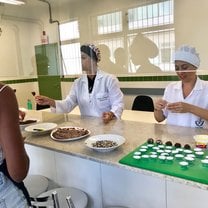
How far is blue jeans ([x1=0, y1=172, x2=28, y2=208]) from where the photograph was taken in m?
0.88

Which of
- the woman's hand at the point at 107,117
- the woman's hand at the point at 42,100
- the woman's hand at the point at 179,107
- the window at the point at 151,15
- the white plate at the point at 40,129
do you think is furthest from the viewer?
the window at the point at 151,15

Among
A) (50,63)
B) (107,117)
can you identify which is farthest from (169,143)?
(50,63)

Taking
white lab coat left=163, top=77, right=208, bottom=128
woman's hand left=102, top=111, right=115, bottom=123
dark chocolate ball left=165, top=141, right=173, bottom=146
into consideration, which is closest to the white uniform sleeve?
woman's hand left=102, top=111, right=115, bottom=123

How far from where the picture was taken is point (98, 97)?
1.94 meters

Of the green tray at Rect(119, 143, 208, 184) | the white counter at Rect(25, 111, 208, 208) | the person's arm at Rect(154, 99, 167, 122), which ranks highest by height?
the person's arm at Rect(154, 99, 167, 122)

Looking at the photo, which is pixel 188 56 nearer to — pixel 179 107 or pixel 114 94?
pixel 179 107

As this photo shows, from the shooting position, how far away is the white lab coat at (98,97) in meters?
1.93

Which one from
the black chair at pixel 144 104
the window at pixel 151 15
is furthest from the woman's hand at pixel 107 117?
the window at pixel 151 15

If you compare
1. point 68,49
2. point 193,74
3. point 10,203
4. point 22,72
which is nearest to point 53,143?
point 10,203

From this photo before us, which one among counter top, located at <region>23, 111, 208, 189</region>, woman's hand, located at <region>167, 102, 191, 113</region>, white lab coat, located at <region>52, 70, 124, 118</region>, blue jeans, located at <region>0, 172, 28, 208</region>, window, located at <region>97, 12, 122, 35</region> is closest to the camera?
blue jeans, located at <region>0, 172, 28, 208</region>

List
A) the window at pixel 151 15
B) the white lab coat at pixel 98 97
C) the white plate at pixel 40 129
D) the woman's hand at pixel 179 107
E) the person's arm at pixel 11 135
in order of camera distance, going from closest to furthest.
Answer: the person's arm at pixel 11 135 < the woman's hand at pixel 179 107 < the white plate at pixel 40 129 < the white lab coat at pixel 98 97 < the window at pixel 151 15

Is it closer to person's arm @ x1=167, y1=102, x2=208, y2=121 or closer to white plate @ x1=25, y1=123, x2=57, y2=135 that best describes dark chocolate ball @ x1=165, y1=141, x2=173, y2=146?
person's arm @ x1=167, y1=102, x2=208, y2=121

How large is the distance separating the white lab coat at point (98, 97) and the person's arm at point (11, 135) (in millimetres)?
1117

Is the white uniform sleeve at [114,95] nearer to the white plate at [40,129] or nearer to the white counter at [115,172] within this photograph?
the white counter at [115,172]
